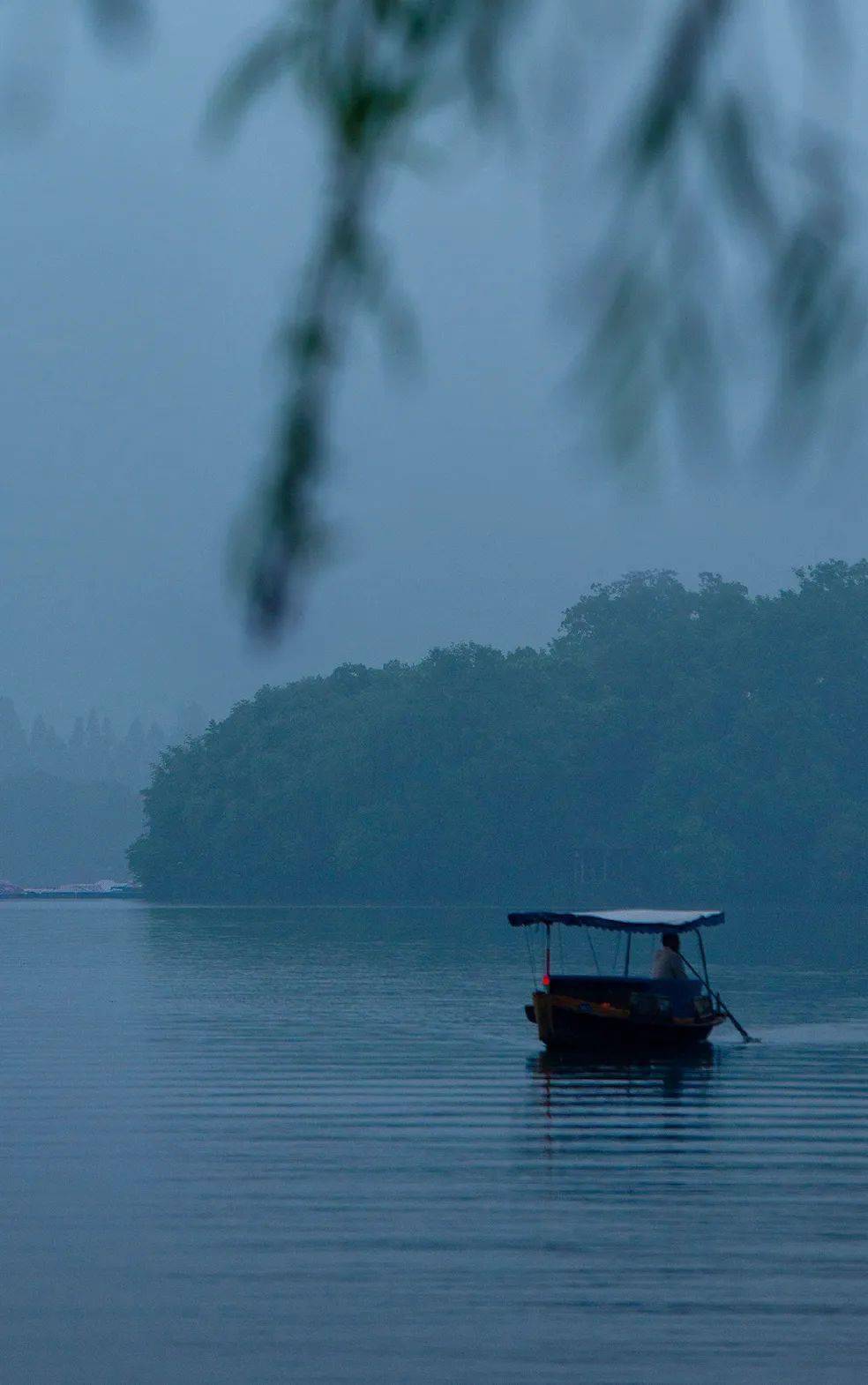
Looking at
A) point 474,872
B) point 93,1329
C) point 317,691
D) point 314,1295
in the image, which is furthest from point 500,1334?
point 317,691

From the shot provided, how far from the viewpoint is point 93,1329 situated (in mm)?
11758

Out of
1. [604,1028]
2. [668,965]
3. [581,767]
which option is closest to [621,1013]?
[604,1028]

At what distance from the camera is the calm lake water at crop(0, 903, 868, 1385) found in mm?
11289

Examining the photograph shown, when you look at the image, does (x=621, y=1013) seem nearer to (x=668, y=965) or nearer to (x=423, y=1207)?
(x=668, y=965)

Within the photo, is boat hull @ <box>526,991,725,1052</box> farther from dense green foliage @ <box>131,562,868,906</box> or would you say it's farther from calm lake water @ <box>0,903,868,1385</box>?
dense green foliage @ <box>131,562,868,906</box>

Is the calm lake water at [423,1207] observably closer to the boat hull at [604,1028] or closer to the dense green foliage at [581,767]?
the boat hull at [604,1028]

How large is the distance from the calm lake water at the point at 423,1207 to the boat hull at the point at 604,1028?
460mm

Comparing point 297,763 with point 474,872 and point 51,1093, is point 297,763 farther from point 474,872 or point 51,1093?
point 51,1093

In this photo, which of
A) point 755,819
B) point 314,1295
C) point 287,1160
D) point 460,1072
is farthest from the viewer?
point 755,819

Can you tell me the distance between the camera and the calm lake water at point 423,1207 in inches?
444

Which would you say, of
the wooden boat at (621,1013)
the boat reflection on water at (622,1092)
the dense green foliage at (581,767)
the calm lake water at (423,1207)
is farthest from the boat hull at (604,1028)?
the dense green foliage at (581,767)

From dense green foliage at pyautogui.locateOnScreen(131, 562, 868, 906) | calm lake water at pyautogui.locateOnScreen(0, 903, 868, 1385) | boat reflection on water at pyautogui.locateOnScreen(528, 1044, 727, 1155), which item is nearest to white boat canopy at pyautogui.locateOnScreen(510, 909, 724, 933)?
boat reflection on water at pyautogui.locateOnScreen(528, 1044, 727, 1155)

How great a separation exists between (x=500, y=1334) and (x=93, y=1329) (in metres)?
2.36

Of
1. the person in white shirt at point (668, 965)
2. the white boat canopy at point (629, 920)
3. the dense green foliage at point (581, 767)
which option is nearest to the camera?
the person in white shirt at point (668, 965)
